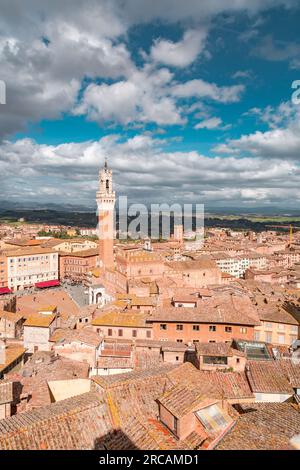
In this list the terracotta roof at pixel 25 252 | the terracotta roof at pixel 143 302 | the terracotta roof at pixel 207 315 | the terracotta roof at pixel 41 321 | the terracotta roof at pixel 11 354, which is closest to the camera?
the terracotta roof at pixel 11 354

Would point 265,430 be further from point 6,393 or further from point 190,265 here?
point 190,265

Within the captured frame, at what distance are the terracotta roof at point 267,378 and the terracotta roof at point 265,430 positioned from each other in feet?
9.50

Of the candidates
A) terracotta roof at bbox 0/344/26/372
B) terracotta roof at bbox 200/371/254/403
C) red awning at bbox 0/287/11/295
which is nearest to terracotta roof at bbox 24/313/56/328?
terracotta roof at bbox 0/344/26/372

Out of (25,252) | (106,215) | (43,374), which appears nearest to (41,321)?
(43,374)

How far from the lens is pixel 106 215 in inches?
2421

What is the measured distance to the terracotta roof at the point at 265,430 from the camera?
9633 millimetres

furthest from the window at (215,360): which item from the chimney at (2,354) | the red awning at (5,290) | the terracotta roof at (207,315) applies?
the red awning at (5,290)

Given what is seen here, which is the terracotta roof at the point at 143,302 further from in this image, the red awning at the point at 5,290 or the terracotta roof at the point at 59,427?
the red awning at the point at 5,290

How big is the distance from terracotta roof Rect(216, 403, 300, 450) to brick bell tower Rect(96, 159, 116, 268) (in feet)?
156

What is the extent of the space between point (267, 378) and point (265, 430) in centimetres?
666

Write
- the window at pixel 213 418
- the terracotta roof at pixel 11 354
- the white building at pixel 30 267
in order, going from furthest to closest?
the white building at pixel 30 267
the terracotta roof at pixel 11 354
the window at pixel 213 418
